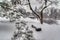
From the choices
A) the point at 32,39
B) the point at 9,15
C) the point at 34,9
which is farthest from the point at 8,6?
the point at 32,39

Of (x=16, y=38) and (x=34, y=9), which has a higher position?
(x=34, y=9)

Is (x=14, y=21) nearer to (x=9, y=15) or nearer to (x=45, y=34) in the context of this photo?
(x=9, y=15)

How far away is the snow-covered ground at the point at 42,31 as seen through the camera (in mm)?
1643

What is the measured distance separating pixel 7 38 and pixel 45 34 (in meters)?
0.43

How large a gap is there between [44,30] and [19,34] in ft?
1.02

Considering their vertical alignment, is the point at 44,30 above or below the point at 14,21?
below

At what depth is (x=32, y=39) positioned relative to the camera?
1.59 m

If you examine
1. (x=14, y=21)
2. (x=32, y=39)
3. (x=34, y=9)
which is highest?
(x=34, y=9)

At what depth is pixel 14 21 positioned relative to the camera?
1646 millimetres

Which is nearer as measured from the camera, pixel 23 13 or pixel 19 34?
pixel 19 34

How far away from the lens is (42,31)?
5.57ft

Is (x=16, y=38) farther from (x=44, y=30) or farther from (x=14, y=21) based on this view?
(x=44, y=30)

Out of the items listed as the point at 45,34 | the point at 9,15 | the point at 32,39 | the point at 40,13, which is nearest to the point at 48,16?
the point at 40,13

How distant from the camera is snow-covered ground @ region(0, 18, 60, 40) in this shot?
164 cm
